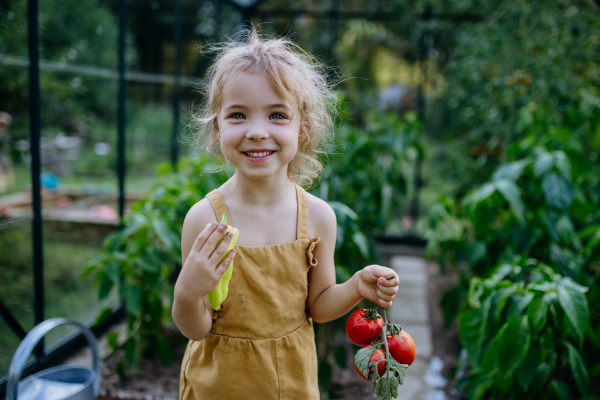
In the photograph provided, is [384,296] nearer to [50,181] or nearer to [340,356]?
[340,356]

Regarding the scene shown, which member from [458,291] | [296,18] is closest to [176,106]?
[296,18]

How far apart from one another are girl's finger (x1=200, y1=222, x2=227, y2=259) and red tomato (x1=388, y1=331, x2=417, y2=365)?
414 mm

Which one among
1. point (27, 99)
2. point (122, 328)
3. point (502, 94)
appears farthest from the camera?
point (502, 94)

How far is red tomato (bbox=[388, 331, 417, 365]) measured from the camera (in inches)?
36.2

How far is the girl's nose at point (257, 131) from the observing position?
99 centimetres

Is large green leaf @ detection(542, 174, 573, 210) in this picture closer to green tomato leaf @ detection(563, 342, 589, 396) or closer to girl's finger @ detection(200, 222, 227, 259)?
green tomato leaf @ detection(563, 342, 589, 396)

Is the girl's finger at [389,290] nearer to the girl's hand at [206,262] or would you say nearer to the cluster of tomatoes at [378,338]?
the cluster of tomatoes at [378,338]

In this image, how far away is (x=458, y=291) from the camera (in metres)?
2.52

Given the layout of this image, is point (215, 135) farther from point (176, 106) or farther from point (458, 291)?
point (176, 106)

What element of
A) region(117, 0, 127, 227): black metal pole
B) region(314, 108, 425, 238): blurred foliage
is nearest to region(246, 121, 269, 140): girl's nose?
region(314, 108, 425, 238): blurred foliage

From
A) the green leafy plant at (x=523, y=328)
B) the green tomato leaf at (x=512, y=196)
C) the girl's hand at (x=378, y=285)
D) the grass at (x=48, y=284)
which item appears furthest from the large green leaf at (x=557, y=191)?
the grass at (x=48, y=284)

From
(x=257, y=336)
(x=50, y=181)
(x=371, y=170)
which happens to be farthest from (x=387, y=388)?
(x=371, y=170)

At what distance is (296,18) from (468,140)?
2370mm

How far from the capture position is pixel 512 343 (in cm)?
145
